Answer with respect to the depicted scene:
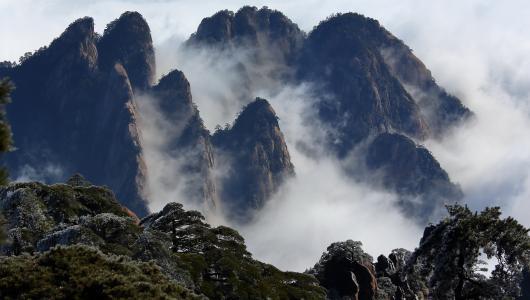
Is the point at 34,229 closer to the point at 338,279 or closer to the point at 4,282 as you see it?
the point at 4,282

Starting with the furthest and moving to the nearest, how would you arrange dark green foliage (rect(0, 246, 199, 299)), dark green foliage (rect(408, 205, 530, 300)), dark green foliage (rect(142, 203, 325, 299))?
dark green foliage (rect(142, 203, 325, 299))
dark green foliage (rect(408, 205, 530, 300))
dark green foliage (rect(0, 246, 199, 299))

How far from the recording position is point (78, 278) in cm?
2886

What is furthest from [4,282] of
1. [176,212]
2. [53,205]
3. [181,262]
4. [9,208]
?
[176,212]

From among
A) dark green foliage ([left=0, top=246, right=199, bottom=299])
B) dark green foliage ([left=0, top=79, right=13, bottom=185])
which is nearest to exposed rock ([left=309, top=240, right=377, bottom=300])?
dark green foliage ([left=0, top=246, right=199, bottom=299])

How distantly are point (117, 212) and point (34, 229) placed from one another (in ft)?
29.5

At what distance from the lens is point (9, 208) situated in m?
49.5

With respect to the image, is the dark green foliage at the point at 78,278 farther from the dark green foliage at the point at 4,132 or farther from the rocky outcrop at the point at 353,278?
the rocky outcrop at the point at 353,278

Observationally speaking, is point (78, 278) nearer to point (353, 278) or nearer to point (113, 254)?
point (113, 254)

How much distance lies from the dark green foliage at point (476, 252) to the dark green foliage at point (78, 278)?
59.8 feet

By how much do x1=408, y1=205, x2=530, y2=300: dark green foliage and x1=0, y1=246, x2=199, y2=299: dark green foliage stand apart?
1823cm

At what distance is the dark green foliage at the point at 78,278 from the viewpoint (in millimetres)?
28000

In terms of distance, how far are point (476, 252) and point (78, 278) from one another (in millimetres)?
24593

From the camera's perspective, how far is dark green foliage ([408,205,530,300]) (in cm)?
4369

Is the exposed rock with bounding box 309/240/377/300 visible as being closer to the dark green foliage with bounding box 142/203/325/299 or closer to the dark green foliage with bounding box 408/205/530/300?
the dark green foliage with bounding box 142/203/325/299
